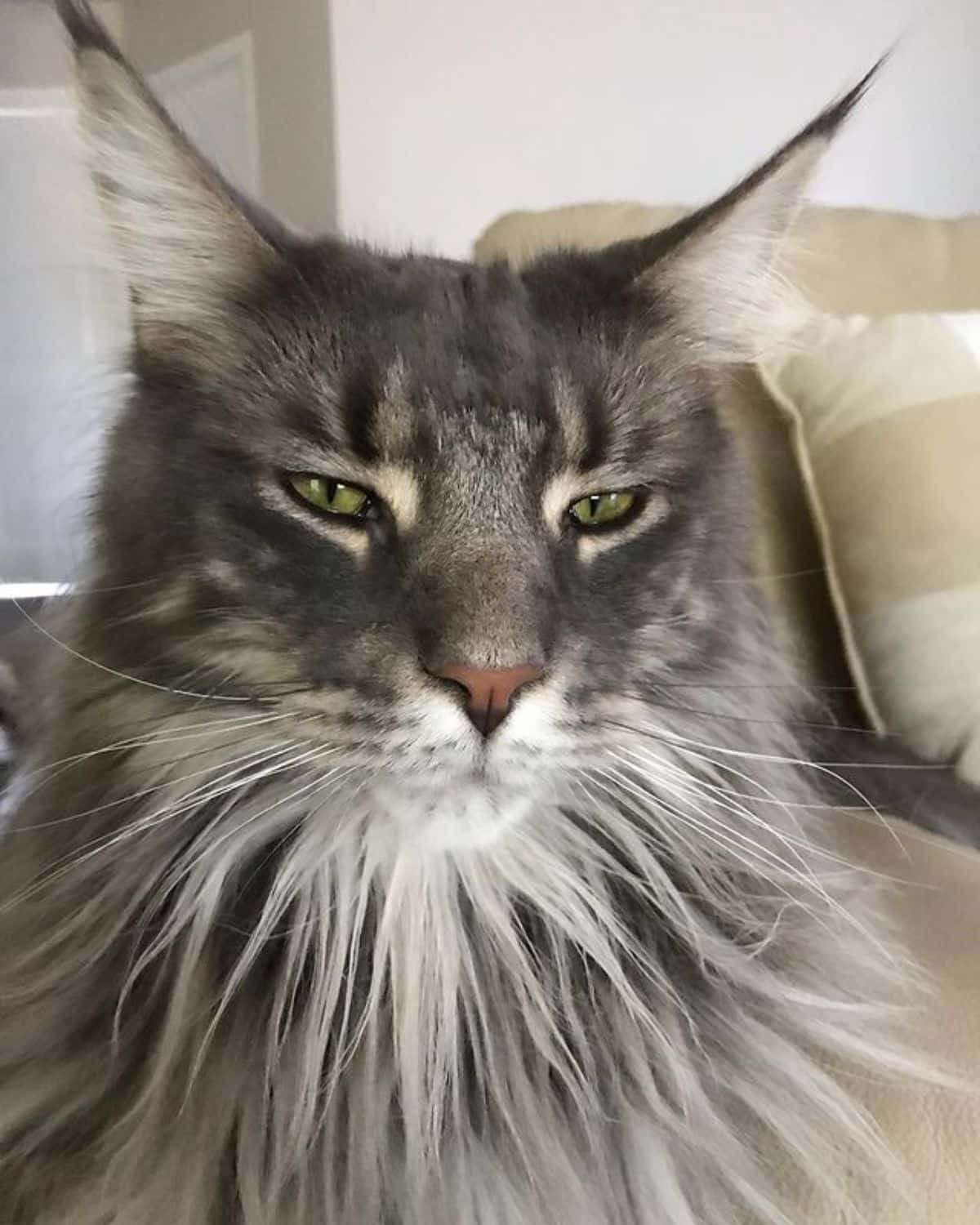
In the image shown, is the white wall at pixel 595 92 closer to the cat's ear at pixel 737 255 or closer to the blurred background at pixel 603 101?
the blurred background at pixel 603 101


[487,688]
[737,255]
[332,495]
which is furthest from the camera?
[737,255]

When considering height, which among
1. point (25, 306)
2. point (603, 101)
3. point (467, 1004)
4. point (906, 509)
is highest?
point (603, 101)

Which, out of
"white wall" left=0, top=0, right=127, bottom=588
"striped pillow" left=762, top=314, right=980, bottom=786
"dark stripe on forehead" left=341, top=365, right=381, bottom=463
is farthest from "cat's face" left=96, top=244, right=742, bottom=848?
"white wall" left=0, top=0, right=127, bottom=588

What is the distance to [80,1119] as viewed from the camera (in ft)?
2.50

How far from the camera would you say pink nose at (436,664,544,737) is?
0.74 metres

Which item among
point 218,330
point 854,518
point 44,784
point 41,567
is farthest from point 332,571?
point 41,567

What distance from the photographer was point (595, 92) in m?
2.45

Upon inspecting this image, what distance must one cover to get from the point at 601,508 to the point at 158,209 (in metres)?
0.41

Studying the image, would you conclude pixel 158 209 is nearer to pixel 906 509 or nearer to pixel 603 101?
pixel 906 509

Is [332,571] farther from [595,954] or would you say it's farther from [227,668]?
[595,954]

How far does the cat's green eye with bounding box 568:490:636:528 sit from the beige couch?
0.28m

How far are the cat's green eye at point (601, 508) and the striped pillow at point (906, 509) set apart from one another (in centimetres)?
41

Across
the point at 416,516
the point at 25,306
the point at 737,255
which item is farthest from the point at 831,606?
the point at 25,306

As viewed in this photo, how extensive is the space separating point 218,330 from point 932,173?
2.22 m
